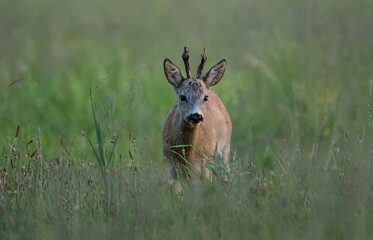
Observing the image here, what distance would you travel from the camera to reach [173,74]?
268 inches

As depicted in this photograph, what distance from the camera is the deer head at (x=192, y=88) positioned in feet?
20.7

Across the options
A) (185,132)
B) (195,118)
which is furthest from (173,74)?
(195,118)

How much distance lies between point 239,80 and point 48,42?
4644 millimetres

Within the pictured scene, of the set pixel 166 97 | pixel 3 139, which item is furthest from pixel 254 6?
pixel 3 139

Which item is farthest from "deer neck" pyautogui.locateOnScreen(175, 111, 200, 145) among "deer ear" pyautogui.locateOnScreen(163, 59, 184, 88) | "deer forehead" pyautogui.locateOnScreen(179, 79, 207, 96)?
"deer ear" pyautogui.locateOnScreen(163, 59, 184, 88)

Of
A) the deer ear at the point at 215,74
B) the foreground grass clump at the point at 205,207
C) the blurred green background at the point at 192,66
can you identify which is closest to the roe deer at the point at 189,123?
the deer ear at the point at 215,74

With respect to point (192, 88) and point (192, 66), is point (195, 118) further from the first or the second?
point (192, 66)

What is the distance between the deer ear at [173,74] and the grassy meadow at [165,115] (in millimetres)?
439

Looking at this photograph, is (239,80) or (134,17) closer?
(239,80)

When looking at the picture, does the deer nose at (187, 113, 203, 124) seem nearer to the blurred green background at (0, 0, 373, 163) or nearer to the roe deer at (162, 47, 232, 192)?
the roe deer at (162, 47, 232, 192)

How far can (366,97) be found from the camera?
8.98 metres

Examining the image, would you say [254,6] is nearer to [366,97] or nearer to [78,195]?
[366,97]

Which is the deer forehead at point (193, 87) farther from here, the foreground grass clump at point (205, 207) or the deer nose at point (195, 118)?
the foreground grass clump at point (205, 207)

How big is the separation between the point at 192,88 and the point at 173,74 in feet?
1.21
